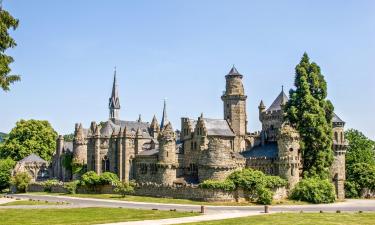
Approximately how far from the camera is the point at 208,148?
67375mm

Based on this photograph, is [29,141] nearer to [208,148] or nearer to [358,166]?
[208,148]

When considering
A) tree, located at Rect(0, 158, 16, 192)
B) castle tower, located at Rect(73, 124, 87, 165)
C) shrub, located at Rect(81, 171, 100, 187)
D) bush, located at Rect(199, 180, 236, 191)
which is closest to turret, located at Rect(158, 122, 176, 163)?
shrub, located at Rect(81, 171, 100, 187)

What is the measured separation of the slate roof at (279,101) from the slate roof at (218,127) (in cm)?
714

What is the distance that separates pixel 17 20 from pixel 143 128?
58446 mm

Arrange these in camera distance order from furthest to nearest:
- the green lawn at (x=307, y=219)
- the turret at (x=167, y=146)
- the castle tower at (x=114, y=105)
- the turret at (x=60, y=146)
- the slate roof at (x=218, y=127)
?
the castle tower at (x=114, y=105), the turret at (x=60, y=146), the slate roof at (x=218, y=127), the turret at (x=167, y=146), the green lawn at (x=307, y=219)

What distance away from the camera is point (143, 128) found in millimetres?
94438

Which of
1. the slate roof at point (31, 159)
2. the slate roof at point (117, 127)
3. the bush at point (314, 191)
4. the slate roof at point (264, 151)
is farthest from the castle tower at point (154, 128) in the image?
the bush at point (314, 191)

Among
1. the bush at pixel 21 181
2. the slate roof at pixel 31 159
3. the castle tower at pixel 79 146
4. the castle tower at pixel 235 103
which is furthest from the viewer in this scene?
the slate roof at pixel 31 159

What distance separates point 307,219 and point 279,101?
129ft

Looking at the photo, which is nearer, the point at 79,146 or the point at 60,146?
the point at 79,146

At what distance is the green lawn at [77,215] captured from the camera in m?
42.4

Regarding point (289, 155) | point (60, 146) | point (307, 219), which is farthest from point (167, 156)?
point (307, 219)

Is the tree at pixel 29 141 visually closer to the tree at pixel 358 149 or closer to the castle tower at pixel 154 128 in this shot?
the castle tower at pixel 154 128

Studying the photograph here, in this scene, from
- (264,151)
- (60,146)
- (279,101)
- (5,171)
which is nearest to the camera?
(264,151)
